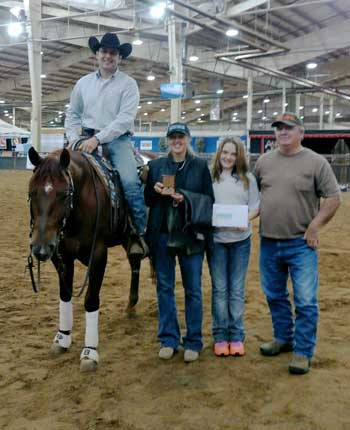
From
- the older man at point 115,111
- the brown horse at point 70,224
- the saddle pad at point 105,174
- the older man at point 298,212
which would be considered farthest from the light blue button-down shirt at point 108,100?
the older man at point 298,212

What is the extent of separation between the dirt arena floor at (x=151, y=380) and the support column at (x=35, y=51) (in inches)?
591

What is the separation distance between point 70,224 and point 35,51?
17.2 meters

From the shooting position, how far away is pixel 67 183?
3.23 meters

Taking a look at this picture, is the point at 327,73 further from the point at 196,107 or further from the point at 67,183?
the point at 67,183

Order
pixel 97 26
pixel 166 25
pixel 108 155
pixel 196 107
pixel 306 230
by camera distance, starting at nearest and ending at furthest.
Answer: pixel 306 230, pixel 108 155, pixel 166 25, pixel 97 26, pixel 196 107

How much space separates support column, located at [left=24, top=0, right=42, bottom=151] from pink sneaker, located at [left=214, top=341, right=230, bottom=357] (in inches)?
658

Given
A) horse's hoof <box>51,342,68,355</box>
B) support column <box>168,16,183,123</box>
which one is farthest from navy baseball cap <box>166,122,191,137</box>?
support column <box>168,16,183,123</box>

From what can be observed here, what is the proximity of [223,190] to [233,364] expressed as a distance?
4.42ft

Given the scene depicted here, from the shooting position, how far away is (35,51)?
18734mm

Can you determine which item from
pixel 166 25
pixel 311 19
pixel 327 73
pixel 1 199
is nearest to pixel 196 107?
pixel 327 73

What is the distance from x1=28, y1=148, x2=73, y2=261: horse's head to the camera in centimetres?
306

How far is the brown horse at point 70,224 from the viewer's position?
3.11 metres

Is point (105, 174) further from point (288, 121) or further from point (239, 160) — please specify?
point (288, 121)

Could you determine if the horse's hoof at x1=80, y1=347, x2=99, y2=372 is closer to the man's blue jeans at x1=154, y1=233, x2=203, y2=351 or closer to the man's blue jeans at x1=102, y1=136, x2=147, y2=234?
the man's blue jeans at x1=154, y1=233, x2=203, y2=351
